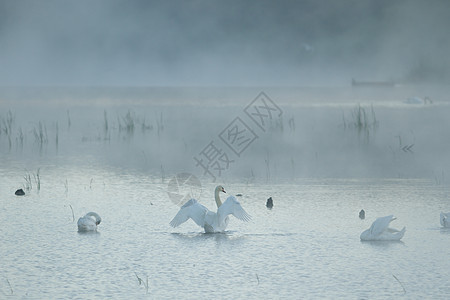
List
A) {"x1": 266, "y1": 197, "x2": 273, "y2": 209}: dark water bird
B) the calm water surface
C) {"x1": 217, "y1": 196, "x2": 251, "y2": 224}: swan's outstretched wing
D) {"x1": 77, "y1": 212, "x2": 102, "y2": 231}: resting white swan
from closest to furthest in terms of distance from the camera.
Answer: the calm water surface, {"x1": 217, "y1": 196, "x2": 251, "y2": 224}: swan's outstretched wing, {"x1": 77, "y1": 212, "x2": 102, "y2": 231}: resting white swan, {"x1": 266, "y1": 197, "x2": 273, "y2": 209}: dark water bird

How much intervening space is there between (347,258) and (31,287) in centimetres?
420

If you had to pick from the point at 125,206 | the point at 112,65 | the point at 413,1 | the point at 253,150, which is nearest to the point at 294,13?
the point at 413,1

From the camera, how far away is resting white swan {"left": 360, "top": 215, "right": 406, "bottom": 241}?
45.1ft

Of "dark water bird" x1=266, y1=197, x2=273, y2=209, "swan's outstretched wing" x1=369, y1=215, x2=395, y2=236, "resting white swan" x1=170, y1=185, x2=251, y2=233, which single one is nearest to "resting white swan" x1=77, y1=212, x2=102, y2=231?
"resting white swan" x1=170, y1=185, x2=251, y2=233

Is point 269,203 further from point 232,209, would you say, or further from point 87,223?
point 87,223

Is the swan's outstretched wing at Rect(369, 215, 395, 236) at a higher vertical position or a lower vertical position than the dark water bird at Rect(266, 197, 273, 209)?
lower

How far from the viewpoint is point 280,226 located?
14.9 metres

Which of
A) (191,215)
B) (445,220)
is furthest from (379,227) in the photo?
(191,215)

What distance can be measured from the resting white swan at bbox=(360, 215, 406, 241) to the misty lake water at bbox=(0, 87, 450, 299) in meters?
0.15

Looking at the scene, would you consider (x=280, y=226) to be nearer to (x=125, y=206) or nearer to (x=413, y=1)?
(x=125, y=206)

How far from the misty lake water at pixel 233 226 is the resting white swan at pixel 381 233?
0.15 m

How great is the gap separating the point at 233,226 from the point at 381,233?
2497 mm

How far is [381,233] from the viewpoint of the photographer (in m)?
13.8

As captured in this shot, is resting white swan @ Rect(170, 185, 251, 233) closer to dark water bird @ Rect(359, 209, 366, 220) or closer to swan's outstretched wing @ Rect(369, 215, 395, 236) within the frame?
swan's outstretched wing @ Rect(369, 215, 395, 236)
